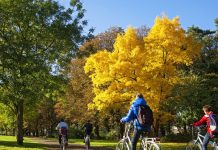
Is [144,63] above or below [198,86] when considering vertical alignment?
above

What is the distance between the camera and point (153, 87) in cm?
3275

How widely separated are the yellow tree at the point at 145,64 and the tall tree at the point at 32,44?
11.0ft

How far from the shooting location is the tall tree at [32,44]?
30250 millimetres

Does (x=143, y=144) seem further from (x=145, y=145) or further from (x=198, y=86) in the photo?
(x=198, y=86)

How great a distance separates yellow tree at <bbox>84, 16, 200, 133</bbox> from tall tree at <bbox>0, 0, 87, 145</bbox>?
3.35 m

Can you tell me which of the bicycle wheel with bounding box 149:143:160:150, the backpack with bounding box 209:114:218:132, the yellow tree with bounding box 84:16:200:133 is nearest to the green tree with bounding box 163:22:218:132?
the yellow tree with bounding box 84:16:200:133

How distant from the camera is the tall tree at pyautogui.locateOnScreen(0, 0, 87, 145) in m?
30.2

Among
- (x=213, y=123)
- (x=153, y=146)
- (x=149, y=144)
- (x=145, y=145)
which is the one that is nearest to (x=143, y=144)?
(x=145, y=145)

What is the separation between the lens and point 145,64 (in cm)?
3400

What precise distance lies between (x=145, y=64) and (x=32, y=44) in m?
9.42

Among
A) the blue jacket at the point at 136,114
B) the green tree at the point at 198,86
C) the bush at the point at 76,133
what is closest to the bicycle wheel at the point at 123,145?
the blue jacket at the point at 136,114

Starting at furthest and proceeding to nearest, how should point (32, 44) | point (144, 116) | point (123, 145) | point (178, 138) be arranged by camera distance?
1. point (178, 138)
2. point (32, 44)
3. point (123, 145)
4. point (144, 116)

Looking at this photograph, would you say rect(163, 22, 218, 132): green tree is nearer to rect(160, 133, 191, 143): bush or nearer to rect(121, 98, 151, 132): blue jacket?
rect(160, 133, 191, 143): bush

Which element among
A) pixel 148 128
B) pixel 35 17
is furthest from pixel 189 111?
pixel 148 128
